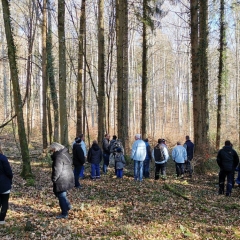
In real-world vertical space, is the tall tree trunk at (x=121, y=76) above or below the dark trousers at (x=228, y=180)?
above

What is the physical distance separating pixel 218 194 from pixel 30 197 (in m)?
6.19

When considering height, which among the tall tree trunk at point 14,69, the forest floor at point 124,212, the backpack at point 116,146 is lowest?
the forest floor at point 124,212

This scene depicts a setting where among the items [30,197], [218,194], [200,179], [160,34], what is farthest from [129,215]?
[160,34]

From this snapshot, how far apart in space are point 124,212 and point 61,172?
6.74 feet

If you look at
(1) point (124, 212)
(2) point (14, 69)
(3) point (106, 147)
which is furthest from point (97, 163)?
(2) point (14, 69)

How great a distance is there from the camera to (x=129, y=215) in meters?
6.89

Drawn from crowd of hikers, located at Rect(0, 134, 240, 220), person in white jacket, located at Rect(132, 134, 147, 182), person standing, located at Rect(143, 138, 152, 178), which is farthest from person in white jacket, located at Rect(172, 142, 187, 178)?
person in white jacket, located at Rect(132, 134, 147, 182)

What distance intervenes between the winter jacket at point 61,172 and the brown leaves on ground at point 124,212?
83 cm

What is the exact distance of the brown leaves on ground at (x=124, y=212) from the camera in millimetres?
5809

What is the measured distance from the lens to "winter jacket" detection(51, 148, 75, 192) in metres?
6.09

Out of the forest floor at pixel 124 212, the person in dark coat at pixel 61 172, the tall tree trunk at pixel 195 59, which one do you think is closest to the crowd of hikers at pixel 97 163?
the person in dark coat at pixel 61 172

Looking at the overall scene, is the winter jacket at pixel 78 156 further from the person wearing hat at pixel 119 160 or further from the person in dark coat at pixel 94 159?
the person wearing hat at pixel 119 160

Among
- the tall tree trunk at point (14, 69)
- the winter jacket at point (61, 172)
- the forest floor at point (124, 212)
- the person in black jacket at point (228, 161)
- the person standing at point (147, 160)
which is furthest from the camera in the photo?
the person standing at point (147, 160)

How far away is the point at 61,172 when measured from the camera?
615 centimetres
